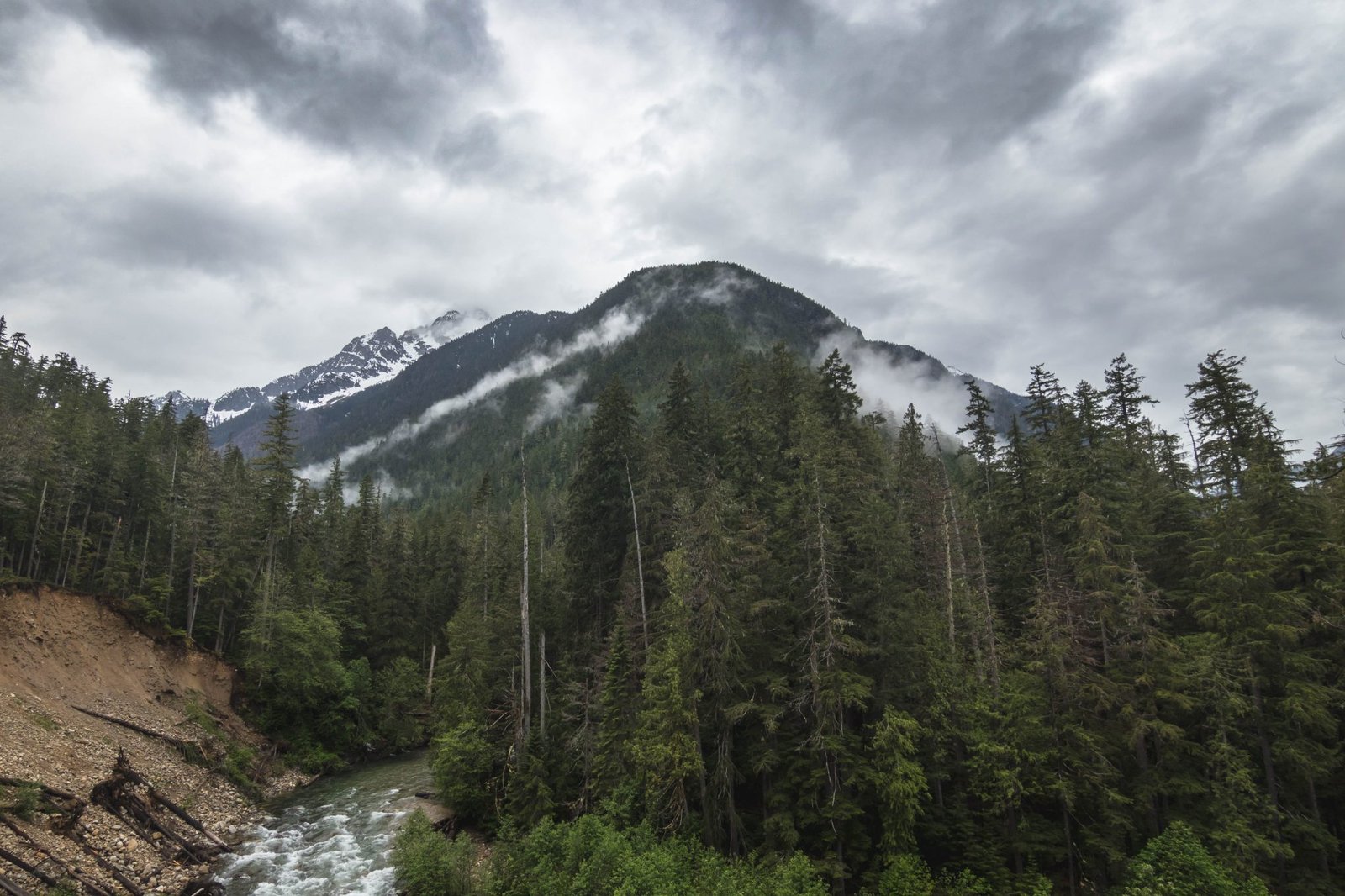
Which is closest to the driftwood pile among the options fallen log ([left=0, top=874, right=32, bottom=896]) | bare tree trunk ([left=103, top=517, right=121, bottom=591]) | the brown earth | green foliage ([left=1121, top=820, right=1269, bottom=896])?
fallen log ([left=0, top=874, right=32, bottom=896])

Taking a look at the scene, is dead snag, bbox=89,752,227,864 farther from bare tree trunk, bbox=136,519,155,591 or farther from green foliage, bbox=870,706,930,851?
bare tree trunk, bbox=136,519,155,591

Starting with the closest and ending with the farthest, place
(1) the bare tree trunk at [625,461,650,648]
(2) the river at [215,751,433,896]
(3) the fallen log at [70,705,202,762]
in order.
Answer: (2) the river at [215,751,433,896] < (1) the bare tree trunk at [625,461,650,648] < (3) the fallen log at [70,705,202,762]

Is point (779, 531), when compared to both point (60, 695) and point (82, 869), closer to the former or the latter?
point (82, 869)

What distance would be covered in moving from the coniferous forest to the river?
3.40 meters

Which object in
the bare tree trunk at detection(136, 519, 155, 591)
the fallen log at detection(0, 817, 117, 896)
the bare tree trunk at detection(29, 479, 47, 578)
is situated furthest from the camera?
the bare tree trunk at detection(136, 519, 155, 591)

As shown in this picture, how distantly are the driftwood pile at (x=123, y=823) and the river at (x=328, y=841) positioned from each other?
53.8 inches

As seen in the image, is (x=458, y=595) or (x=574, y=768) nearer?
(x=574, y=768)

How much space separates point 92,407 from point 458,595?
4146cm

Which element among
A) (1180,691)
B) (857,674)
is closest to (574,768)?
(857,674)

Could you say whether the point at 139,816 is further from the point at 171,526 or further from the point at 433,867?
the point at 171,526

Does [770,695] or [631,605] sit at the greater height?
[631,605]

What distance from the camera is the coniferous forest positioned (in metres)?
17.4

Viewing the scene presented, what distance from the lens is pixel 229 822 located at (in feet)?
83.0

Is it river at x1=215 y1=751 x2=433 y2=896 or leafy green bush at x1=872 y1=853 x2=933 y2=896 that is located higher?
leafy green bush at x1=872 y1=853 x2=933 y2=896
